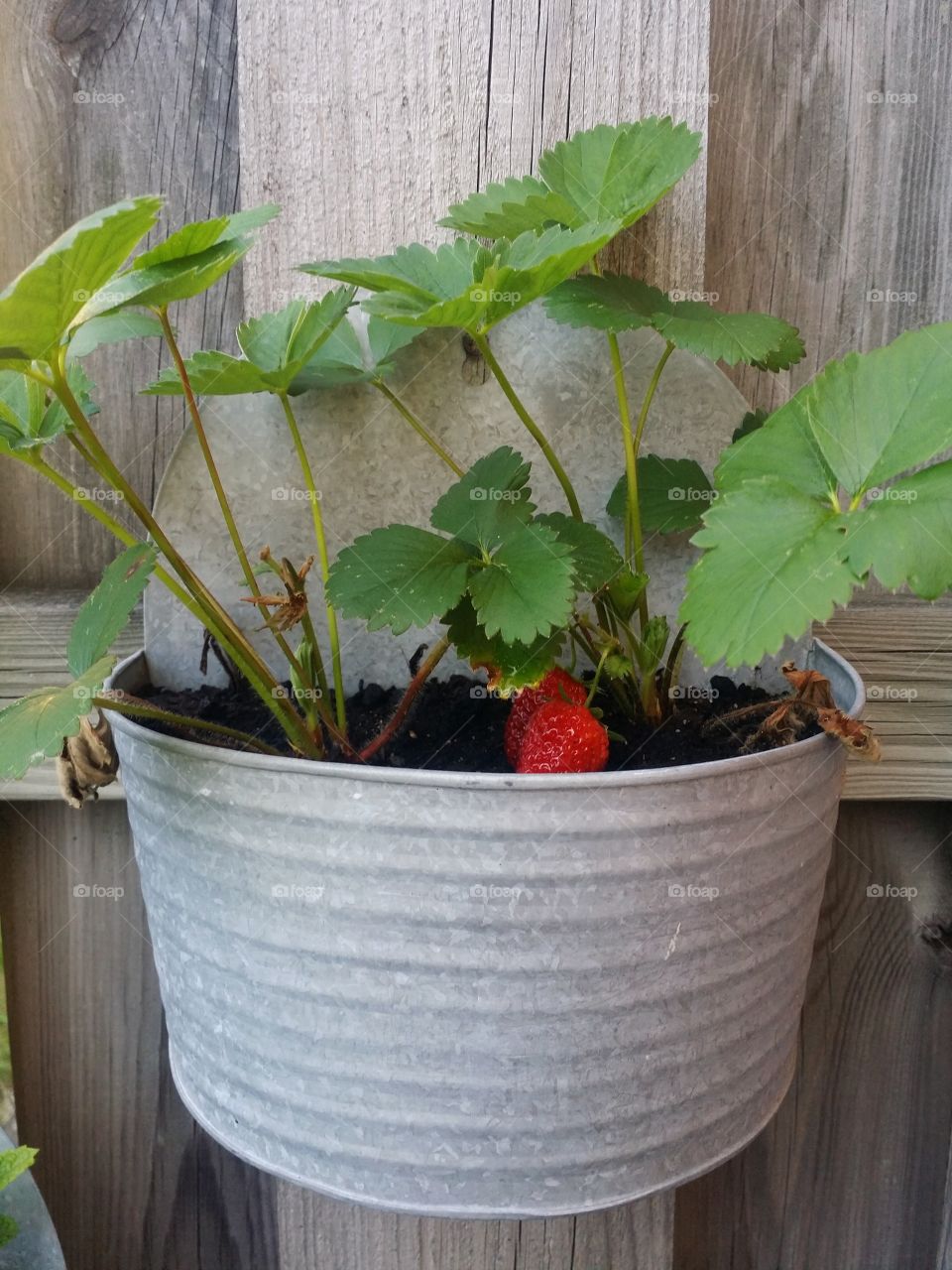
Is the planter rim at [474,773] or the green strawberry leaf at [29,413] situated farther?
the green strawberry leaf at [29,413]

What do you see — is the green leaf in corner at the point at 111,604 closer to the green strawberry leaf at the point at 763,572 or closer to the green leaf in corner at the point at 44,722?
the green leaf in corner at the point at 44,722

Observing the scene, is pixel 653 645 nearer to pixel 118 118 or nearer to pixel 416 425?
pixel 416 425

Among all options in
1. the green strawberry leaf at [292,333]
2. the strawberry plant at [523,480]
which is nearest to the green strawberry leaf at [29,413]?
the strawberry plant at [523,480]

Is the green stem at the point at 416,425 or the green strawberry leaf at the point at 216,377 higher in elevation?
the green strawberry leaf at the point at 216,377

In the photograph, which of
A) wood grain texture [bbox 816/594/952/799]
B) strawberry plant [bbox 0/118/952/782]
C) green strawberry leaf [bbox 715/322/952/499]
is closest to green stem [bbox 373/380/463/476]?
strawberry plant [bbox 0/118/952/782]

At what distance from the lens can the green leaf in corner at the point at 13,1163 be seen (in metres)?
0.65

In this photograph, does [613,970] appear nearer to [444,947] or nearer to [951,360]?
[444,947]

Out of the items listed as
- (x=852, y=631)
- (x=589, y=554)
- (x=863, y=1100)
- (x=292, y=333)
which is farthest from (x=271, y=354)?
(x=863, y=1100)

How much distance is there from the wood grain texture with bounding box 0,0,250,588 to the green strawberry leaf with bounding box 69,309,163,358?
22 cm

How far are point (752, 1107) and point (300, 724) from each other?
1.15 ft

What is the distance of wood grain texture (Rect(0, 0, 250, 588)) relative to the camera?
2.73ft

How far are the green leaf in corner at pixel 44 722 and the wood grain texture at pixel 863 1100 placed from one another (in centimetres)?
70

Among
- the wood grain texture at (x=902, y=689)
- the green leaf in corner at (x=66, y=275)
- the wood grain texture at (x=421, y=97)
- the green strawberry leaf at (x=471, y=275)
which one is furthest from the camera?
the wood grain texture at (x=902, y=689)

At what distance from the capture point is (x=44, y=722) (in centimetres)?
47
